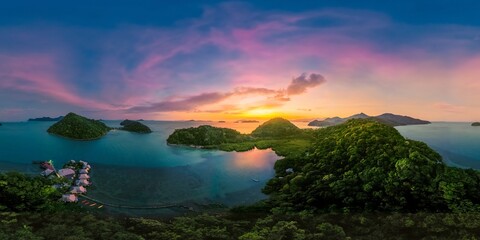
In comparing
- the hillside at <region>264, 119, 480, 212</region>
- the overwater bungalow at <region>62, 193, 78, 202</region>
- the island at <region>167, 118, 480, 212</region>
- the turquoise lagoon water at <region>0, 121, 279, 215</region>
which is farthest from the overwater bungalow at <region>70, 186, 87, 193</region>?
the hillside at <region>264, 119, 480, 212</region>

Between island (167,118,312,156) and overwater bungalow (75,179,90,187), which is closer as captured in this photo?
overwater bungalow (75,179,90,187)

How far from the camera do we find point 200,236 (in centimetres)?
702

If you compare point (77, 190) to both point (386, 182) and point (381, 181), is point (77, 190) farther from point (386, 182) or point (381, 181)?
point (386, 182)

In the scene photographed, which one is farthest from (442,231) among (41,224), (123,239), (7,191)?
(7,191)

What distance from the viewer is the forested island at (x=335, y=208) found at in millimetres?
7184

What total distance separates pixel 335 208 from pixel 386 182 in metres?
5.10

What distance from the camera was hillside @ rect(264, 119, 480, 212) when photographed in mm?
18781

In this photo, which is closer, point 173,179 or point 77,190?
point 77,190

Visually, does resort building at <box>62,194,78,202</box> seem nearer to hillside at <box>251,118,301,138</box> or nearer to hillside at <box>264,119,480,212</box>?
→ hillside at <box>264,119,480,212</box>

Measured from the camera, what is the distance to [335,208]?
20.8 meters

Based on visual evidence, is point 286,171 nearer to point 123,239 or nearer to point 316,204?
point 316,204

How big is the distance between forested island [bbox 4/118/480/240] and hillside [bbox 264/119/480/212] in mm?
64

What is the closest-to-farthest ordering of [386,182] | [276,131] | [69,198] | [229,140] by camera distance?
[386,182], [69,198], [229,140], [276,131]

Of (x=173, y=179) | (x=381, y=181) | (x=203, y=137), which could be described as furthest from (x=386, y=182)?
(x=203, y=137)
